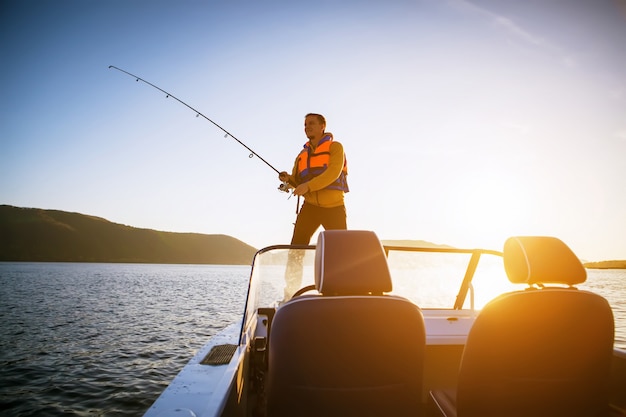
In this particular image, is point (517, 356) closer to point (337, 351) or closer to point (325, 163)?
point (337, 351)

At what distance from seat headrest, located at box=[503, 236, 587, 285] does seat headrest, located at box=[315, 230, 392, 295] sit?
0.91 meters

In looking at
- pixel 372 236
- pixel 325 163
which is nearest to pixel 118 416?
pixel 325 163

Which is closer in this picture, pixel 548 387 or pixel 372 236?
pixel 548 387

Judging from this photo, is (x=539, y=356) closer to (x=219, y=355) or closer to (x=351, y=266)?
(x=351, y=266)

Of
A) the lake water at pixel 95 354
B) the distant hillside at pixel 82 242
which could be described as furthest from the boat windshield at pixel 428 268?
the distant hillside at pixel 82 242

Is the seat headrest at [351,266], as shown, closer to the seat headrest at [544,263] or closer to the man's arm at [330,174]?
the seat headrest at [544,263]

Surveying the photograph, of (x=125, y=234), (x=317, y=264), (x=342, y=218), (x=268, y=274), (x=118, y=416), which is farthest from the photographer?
(x=125, y=234)

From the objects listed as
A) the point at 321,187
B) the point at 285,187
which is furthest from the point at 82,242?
the point at 321,187

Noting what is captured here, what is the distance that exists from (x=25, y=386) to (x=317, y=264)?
10.1 meters

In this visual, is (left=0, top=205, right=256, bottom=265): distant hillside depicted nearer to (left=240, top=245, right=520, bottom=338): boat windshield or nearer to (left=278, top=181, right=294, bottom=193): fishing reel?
(left=278, top=181, right=294, bottom=193): fishing reel

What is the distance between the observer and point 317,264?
208 cm

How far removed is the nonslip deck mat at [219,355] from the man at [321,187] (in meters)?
2.52

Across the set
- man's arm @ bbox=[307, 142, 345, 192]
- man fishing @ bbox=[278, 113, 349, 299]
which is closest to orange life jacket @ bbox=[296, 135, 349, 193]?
man fishing @ bbox=[278, 113, 349, 299]

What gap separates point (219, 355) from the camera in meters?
2.45
